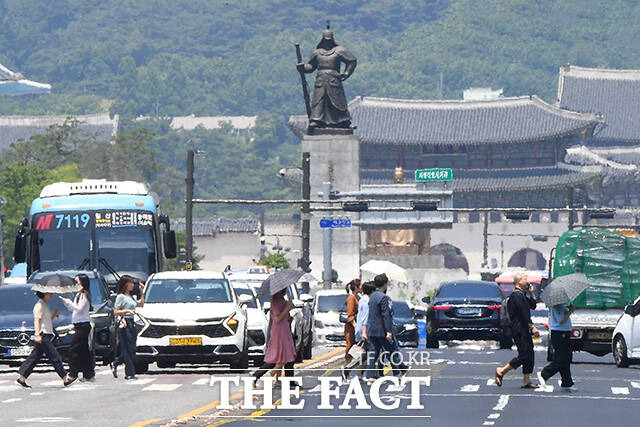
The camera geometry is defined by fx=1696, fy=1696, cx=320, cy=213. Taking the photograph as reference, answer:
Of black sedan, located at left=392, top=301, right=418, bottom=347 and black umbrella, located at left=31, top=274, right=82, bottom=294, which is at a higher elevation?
black umbrella, located at left=31, top=274, right=82, bottom=294

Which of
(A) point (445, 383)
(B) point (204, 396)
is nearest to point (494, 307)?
(A) point (445, 383)

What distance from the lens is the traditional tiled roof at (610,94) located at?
135m

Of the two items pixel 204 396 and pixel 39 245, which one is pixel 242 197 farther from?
pixel 204 396

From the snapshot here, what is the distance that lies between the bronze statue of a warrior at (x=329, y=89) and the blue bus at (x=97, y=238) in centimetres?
4841

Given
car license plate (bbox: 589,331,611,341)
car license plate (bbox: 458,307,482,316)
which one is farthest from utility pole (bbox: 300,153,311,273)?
car license plate (bbox: 589,331,611,341)

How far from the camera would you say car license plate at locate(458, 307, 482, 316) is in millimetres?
38656

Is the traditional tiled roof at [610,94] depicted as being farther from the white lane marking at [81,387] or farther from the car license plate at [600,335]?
the white lane marking at [81,387]

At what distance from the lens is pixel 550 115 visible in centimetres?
11156

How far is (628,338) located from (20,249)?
12.4 meters

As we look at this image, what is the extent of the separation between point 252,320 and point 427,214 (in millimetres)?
57346

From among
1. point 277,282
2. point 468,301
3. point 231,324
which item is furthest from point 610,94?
point 277,282

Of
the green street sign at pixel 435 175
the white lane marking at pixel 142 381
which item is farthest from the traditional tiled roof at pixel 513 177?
the white lane marking at pixel 142 381

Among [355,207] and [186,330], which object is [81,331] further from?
[355,207]

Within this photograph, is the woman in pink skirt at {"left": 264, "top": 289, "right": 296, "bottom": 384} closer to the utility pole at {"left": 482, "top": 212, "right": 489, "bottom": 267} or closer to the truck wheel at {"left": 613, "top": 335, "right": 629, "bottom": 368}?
the truck wheel at {"left": 613, "top": 335, "right": 629, "bottom": 368}
